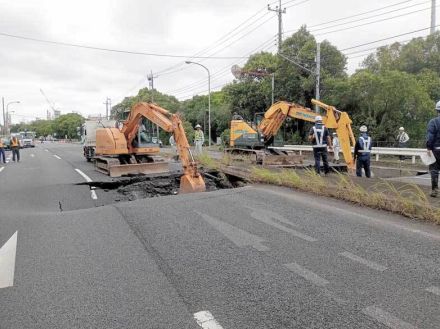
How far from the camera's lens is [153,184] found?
13578 millimetres

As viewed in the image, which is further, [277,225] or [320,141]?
[320,141]

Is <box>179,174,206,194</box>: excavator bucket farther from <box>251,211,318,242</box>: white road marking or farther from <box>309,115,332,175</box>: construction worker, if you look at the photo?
<box>251,211,318,242</box>: white road marking

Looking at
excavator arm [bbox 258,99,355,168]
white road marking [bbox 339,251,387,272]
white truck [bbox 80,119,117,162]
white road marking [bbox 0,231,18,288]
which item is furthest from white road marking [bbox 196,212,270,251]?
white truck [bbox 80,119,117,162]

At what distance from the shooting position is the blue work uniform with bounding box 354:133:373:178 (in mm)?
11945

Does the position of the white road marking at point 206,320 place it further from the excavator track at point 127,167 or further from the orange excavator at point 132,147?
the excavator track at point 127,167

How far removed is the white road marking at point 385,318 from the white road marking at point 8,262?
374 centimetres

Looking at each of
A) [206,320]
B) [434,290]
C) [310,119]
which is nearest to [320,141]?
[310,119]

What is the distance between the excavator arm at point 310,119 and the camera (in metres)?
13.2

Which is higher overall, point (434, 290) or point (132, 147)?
point (132, 147)

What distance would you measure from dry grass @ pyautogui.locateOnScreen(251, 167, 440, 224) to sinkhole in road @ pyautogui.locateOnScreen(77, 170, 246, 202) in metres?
2.89

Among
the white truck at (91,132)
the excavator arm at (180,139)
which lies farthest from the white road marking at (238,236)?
the white truck at (91,132)

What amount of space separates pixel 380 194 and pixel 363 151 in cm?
463

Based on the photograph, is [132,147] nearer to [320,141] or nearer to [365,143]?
[320,141]

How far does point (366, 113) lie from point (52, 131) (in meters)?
123
